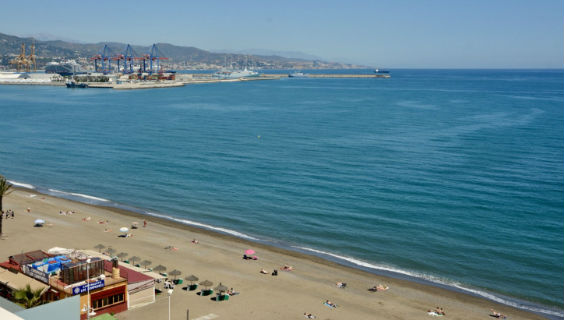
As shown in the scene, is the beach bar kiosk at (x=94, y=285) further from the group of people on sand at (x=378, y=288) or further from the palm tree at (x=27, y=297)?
the group of people on sand at (x=378, y=288)

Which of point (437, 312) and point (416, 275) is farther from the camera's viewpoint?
point (416, 275)

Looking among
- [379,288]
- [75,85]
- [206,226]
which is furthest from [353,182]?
[75,85]

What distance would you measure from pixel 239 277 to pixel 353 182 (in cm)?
2179

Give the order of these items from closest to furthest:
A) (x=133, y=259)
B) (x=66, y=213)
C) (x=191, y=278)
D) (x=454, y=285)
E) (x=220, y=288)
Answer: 1. (x=220, y=288)
2. (x=191, y=278)
3. (x=454, y=285)
4. (x=133, y=259)
5. (x=66, y=213)

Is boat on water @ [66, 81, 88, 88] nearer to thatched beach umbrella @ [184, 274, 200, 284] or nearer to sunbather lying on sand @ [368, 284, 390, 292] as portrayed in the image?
thatched beach umbrella @ [184, 274, 200, 284]

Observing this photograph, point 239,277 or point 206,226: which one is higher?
point 239,277

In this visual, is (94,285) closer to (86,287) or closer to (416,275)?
(86,287)

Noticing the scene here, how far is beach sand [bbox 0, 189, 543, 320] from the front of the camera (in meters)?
22.8

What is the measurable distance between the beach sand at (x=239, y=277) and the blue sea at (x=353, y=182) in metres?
1.69

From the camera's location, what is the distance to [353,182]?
46125mm

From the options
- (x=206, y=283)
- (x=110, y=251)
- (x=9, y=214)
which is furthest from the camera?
(x=9, y=214)

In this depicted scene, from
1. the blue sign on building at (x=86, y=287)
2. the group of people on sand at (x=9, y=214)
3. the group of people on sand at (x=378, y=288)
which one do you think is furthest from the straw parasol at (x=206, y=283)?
the group of people on sand at (x=9, y=214)

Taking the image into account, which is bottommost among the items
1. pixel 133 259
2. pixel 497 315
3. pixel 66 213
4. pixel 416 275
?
pixel 66 213

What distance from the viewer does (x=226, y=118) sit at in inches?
3661
